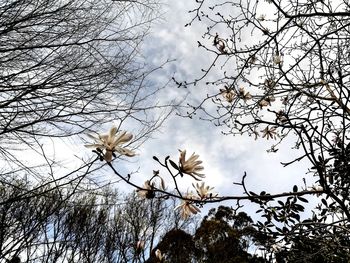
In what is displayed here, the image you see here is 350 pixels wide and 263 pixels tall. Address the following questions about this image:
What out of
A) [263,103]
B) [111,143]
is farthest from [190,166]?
[263,103]

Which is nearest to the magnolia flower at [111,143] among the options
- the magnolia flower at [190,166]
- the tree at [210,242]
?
the magnolia flower at [190,166]

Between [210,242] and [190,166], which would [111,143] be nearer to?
[190,166]

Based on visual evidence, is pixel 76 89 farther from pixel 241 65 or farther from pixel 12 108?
pixel 241 65

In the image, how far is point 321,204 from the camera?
2.95 meters

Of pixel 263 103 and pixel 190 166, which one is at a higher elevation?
pixel 263 103

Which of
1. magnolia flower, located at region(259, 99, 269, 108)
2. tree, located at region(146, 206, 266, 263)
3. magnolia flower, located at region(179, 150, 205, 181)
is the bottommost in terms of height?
magnolia flower, located at region(179, 150, 205, 181)

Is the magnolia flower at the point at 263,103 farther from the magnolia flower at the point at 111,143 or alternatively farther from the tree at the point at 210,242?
the tree at the point at 210,242

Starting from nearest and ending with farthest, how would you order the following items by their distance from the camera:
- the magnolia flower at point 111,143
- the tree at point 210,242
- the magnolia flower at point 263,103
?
1. the magnolia flower at point 111,143
2. the magnolia flower at point 263,103
3. the tree at point 210,242

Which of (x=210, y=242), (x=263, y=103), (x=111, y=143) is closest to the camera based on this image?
(x=111, y=143)

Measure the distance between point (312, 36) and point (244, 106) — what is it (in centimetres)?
55

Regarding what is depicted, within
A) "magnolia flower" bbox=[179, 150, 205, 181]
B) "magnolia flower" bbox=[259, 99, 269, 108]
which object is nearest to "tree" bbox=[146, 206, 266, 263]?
"magnolia flower" bbox=[259, 99, 269, 108]

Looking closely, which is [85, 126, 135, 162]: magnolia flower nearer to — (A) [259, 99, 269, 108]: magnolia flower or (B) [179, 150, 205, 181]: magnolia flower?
(B) [179, 150, 205, 181]: magnolia flower

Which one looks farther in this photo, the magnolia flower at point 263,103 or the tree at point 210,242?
the tree at point 210,242

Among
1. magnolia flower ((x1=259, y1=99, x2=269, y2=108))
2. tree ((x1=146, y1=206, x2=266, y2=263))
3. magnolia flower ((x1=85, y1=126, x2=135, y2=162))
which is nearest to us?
magnolia flower ((x1=85, y1=126, x2=135, y2=162))
